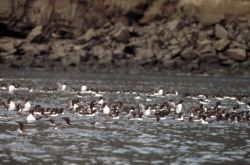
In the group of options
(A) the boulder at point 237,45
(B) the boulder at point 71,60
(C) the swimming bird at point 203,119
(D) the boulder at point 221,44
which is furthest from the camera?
(A) the boulder at point 237,45

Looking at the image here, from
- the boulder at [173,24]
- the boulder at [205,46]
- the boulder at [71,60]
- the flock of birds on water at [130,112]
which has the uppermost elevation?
the boulder at [173,24]

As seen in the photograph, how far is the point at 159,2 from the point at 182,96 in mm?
46974

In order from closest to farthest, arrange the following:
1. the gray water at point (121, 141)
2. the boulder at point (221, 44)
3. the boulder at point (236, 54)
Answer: the gray water at point (121, 141) → the boulder at point (236, 54) → the boulder at point (221, 44)

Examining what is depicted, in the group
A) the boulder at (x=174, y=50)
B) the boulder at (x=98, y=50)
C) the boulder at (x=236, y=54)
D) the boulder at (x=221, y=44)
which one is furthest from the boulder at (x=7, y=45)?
the boulder at (x=236, y=54)

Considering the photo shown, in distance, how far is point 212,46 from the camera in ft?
285

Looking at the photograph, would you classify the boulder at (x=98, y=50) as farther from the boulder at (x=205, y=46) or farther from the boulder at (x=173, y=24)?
the boulder at (x=205, y=46)

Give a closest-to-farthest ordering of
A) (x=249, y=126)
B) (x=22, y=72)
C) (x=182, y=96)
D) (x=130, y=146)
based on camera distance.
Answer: (x=130, y=146), (x=249, y=126), (x=182, y=96), (x=22, y=72)

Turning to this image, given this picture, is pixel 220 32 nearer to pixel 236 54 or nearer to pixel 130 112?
pixel 236 54

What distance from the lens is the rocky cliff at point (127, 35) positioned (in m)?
85.9

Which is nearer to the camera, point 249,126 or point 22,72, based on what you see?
point 249,126

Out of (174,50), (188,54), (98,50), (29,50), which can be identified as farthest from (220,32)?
(29,50)

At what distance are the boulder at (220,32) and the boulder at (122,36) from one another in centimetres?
1178

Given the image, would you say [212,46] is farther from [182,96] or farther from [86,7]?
[182,96]

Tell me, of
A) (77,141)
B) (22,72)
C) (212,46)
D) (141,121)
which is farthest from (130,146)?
(212,46)
